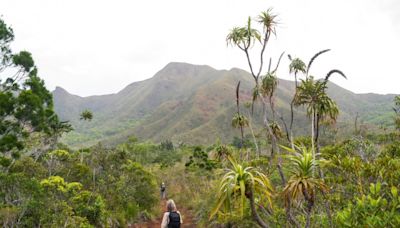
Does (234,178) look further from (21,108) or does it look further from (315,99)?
(21,108)

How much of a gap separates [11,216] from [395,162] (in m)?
9.86

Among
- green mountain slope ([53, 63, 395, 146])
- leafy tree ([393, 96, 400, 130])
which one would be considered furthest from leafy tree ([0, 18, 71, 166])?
green mountain slope ([53, 63, 395, 146])

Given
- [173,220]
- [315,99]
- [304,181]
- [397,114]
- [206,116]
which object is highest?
[315,99]

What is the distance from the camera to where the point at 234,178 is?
235 inches

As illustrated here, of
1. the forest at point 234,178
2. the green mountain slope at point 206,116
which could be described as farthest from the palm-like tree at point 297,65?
the green mountain slope at point 206,116

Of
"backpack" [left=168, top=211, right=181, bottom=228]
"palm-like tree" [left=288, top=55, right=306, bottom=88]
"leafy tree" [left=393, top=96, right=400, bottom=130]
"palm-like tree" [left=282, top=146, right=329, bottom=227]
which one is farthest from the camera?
"leafy tree" [left=393, top=96, right=400, bottom=130]

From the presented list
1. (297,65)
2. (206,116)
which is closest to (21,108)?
(297,65)

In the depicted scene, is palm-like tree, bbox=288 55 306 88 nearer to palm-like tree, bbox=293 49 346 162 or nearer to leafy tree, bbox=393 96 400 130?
palm-like tree, bbox=293 49 346 162

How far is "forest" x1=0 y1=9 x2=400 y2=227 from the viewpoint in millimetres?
6531

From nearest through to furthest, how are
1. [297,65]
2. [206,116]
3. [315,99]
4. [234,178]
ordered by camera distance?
[234,178], [315,99], [297,65], [206,116]

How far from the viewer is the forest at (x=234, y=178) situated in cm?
653

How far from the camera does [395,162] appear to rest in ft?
28.4

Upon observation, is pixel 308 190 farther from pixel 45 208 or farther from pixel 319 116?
pixel 45 208

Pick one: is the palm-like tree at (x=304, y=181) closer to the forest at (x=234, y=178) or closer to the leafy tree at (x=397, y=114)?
the forest at (x=234, y=178)
